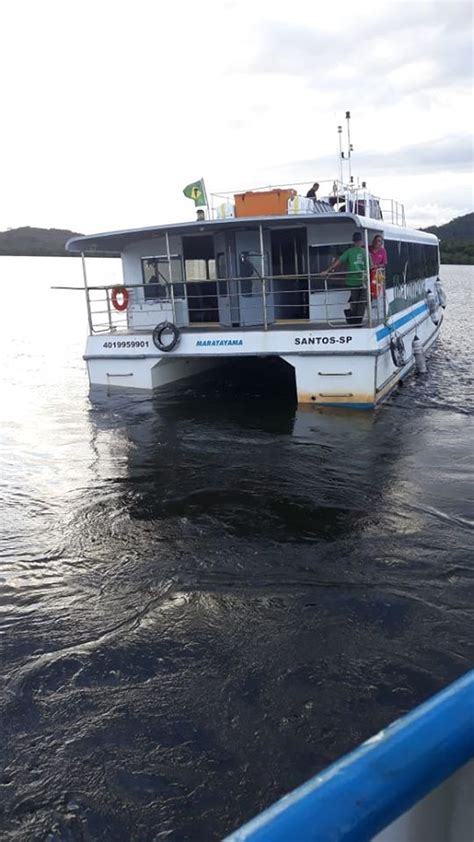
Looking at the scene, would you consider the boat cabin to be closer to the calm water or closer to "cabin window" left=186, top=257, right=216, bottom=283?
"cabin window" left=186, top=257, right=216, bottom=283

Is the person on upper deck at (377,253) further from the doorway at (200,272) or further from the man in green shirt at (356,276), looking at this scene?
the doorway at (200,272)

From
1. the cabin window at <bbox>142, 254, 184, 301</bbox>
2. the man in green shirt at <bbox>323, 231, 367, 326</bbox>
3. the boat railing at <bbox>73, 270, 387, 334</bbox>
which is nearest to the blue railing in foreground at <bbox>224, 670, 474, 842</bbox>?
the man in green shirt at <bbox>323, 231, 367, 326</bbox>

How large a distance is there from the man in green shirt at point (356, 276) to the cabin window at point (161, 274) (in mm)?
3656

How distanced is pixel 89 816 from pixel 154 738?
0.63m

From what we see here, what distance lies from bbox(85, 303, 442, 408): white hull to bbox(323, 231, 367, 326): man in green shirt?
697 millimetres

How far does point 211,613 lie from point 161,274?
11.3 m

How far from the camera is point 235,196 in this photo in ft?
47.7

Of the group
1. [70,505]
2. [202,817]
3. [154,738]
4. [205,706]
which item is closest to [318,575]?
[205,706]

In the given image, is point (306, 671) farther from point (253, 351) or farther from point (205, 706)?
point (253, 351)

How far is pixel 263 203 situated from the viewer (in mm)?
14328

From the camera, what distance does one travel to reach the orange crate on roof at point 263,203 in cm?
1423

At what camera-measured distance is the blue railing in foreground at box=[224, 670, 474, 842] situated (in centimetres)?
137

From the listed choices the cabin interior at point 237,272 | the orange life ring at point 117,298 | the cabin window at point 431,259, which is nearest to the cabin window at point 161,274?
the cabin interior at point 237,272

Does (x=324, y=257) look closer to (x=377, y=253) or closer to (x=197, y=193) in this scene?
(x=377, y=253)
